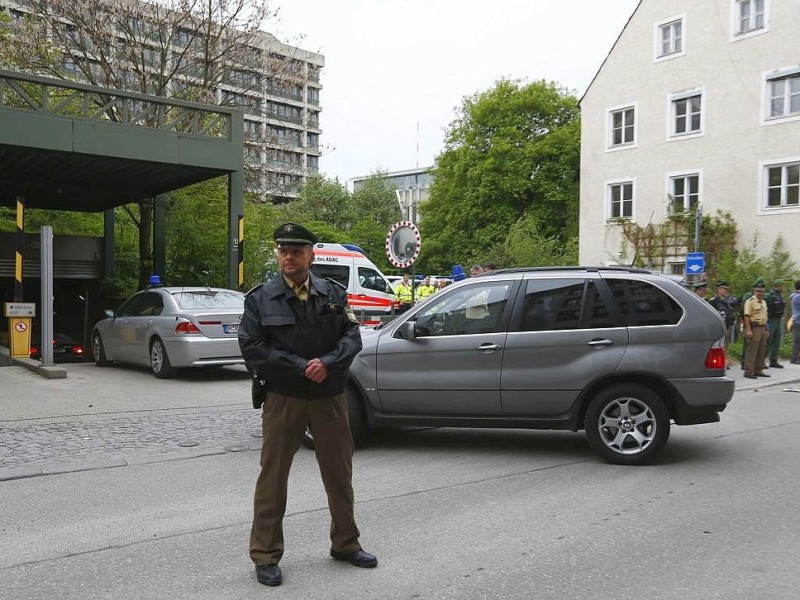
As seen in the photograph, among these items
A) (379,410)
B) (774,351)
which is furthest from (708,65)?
(379,410)

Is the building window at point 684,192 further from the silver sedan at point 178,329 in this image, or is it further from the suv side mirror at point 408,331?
the suv side mirror at point 408,331

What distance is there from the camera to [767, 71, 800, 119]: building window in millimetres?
25312

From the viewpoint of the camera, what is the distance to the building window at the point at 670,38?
2886cm

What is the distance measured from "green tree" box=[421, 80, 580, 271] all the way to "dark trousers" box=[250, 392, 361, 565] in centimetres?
3972

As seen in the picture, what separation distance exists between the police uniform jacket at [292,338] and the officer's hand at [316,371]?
0.04 m

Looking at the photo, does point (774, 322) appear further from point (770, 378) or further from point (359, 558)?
point (359, 558)

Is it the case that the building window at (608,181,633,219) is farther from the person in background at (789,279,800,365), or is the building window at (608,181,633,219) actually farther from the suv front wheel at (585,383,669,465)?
the suv front wheel at (585,383,669,465)

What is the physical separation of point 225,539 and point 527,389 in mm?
3107

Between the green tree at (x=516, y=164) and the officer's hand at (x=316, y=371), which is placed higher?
the green tree at (x=516, y=164)

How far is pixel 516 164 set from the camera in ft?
147

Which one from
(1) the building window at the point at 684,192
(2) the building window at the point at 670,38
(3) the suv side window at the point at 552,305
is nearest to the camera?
(3) the suv side window at the point at 552,305

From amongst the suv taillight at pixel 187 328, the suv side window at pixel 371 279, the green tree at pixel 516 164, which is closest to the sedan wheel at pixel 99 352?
the suv taillight at pixel 187 328

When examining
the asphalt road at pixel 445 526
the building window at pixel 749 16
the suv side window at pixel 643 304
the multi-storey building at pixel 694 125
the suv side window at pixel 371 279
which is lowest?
the asphalt road at pixel 445 526

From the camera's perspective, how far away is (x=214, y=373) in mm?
13156
